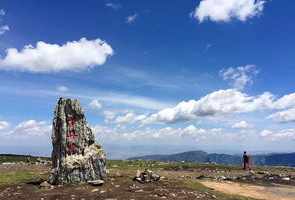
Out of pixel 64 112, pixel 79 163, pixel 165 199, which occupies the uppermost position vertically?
pixel 64 112

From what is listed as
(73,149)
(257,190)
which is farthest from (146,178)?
(257,190)

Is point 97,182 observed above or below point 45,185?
above

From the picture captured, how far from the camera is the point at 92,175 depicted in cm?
4566

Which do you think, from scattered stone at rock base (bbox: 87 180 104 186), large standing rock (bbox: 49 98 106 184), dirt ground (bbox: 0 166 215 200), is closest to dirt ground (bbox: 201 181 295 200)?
dirt ground (bbox: 0 166 215 200)

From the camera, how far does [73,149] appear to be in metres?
46.4

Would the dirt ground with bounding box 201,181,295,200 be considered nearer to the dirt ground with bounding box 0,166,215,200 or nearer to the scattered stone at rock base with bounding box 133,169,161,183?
the scattered stone at rock base with bounding box 133,169,161,183

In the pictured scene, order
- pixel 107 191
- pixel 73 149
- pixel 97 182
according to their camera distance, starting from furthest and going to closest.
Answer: pixel 73 149 → pixel 97 182 → pixel 107 191

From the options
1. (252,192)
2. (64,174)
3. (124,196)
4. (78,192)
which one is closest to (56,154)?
(64,174)

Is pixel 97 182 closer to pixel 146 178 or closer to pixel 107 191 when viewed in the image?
pixel 107 191

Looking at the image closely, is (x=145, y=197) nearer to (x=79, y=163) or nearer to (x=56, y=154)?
(x=79, y=163)

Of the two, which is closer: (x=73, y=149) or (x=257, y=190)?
(x=73, y=149)

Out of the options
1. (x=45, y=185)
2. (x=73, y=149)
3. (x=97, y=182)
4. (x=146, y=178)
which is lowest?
(x=45, y=185)

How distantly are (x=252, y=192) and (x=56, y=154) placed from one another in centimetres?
2032

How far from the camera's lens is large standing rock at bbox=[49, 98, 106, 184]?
45.4 metres
